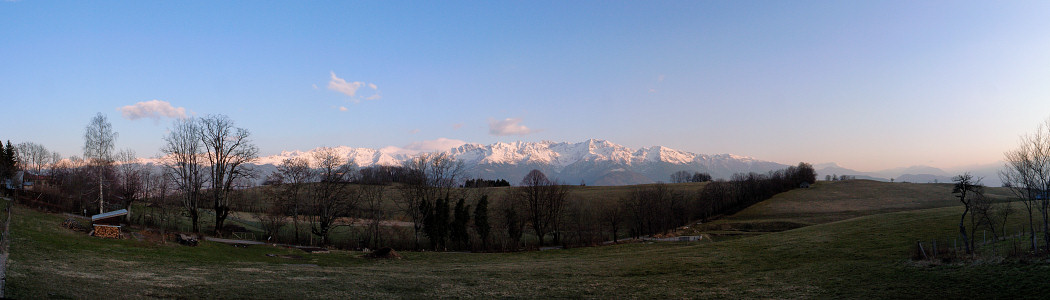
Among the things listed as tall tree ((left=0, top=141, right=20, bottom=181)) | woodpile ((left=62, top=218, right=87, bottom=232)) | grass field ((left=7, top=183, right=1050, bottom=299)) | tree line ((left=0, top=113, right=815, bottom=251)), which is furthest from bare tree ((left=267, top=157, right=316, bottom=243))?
tall tree ((left=0, top=141, right=20, bottom=181))

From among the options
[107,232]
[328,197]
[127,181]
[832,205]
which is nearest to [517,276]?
[107,232]

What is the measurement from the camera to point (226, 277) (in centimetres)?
2191

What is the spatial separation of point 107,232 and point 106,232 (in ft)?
0.21

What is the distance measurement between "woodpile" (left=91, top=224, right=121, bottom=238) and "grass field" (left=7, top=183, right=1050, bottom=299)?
Answer: 1.48 metres

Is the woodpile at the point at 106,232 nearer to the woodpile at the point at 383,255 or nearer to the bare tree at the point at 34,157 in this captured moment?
the woodpile at the point at 383,255

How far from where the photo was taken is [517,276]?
28688 millimetres

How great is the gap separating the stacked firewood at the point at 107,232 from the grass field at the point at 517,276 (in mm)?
1513

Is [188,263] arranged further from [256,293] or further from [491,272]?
[491,272]

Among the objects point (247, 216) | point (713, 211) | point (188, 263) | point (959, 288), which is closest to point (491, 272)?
point (188, 263)

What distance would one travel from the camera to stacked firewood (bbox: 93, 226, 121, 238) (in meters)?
32.7

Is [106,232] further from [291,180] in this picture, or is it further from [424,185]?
[424,185]

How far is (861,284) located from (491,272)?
20152 mm

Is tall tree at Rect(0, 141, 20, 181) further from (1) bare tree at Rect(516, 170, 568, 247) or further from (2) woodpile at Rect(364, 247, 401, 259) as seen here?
(1) bare tree at Rect(516, 170, 568, 247)

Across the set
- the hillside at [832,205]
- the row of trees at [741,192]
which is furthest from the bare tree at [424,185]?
the row of trees at [741,192]
